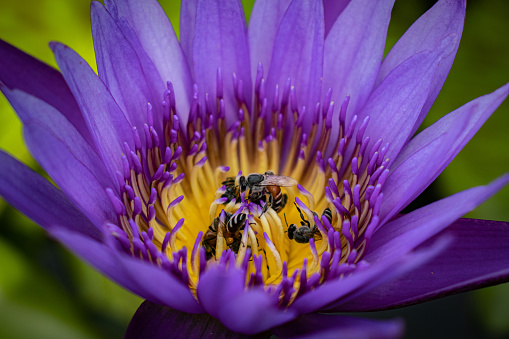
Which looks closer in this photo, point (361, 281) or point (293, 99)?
point (361, 281)

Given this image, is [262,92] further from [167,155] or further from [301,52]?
[167,155]

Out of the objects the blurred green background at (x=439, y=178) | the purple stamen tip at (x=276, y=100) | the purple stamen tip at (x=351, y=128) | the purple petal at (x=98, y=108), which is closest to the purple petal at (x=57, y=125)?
the purple petal at (x=98, y=108)

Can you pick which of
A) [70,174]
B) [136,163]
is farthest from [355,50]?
[70,174]

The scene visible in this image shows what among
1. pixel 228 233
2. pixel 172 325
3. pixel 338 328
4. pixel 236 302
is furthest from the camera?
pixel 228 233

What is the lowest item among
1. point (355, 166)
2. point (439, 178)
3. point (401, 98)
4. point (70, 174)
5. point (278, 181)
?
point (439, 178)

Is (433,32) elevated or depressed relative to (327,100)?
elevated

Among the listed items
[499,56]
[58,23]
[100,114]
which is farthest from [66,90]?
[499,56]
